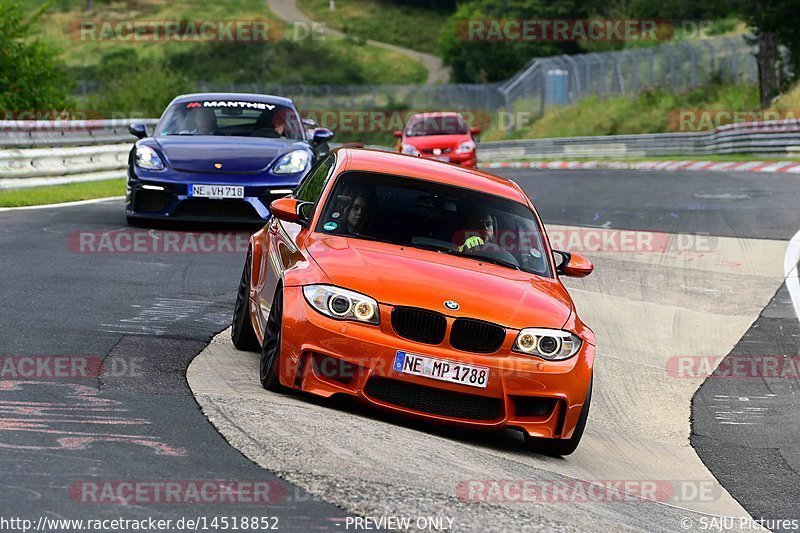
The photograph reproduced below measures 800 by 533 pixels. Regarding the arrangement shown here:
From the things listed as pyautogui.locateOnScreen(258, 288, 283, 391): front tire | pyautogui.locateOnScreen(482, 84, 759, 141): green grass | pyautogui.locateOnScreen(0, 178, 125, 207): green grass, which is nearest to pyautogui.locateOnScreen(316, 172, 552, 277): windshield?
pyautogui.locateOnScreen(258, 288, 283, 391): front tire

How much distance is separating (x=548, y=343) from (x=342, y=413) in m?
1.12

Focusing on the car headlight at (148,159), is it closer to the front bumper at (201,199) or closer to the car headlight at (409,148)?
the front bumper at (201,199)

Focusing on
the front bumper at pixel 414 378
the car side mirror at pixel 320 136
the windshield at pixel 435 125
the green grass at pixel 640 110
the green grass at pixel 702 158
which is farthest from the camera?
the green grass at pixel 640 110

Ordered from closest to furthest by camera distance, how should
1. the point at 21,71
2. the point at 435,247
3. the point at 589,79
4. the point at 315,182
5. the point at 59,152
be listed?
the point at 435,247 < the point at 315,182 < the point at 59,152 < the point at 21,71 < the point at 589,79

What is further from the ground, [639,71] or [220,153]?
[220,153]

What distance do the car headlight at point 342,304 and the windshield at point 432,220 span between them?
0.95 meters

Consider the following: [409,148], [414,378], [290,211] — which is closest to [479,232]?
[290,211]

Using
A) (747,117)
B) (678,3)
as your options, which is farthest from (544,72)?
(678,3)

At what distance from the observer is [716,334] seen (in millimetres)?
11531

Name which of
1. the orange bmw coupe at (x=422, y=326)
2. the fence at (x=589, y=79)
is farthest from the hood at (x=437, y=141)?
the orange bmw coupe at (x=422, y=326)

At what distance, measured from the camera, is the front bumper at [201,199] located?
14086 millimetres

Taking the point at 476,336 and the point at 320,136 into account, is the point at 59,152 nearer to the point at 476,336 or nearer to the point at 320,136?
the point at 320,136

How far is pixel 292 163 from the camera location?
14.6 m

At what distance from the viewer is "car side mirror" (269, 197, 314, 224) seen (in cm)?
791
